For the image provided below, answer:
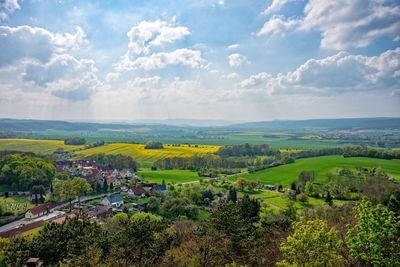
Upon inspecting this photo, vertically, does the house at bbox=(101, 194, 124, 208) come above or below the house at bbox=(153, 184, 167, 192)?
below

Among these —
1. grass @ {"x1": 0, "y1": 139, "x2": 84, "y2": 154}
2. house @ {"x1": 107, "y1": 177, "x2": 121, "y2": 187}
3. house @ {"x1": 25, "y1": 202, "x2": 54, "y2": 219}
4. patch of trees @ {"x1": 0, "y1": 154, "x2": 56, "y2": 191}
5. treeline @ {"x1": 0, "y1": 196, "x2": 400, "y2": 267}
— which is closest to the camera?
treeline @ {"x1": 0, "y1": 196, "x2": 400, "y2": 267}

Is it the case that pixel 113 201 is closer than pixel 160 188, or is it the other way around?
pixel 113 201

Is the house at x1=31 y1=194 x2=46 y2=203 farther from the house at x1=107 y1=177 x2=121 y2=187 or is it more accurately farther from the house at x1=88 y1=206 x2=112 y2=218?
the house at x1=107 y1=177 x2=121 y2=187

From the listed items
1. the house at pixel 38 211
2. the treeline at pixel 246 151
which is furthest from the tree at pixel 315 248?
the treeline at pixel 246 151

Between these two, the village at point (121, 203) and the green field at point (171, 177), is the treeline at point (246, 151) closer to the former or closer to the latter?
the green field at point (171, 177)

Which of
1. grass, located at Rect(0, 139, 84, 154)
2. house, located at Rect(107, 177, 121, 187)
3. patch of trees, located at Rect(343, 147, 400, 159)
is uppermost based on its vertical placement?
patch of trees, located at Rect(343, 147, 400, 159)

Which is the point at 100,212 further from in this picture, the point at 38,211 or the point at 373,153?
the point at 373,153

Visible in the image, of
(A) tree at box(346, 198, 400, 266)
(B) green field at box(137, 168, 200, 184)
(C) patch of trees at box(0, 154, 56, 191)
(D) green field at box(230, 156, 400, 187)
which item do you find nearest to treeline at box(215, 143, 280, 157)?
(D) green field at box(230, 156, 400, 187)

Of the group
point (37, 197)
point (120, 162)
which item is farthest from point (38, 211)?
point (120, 162)
